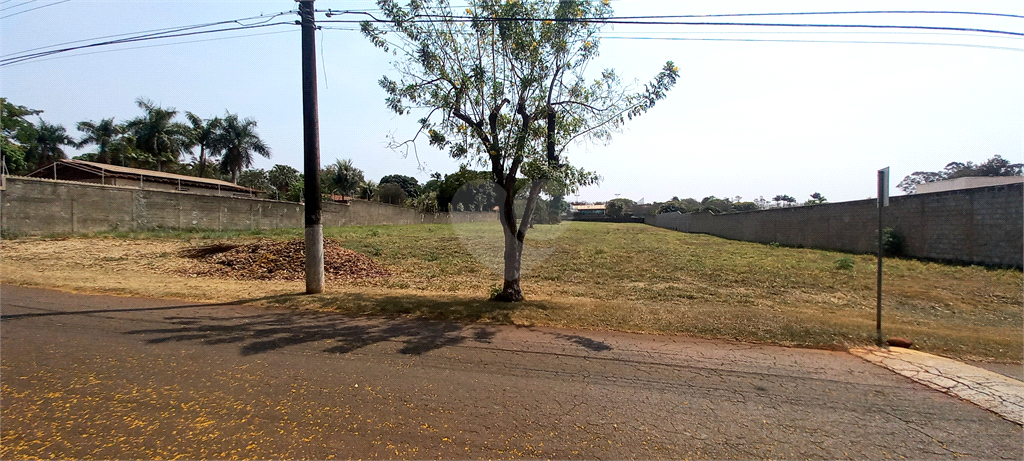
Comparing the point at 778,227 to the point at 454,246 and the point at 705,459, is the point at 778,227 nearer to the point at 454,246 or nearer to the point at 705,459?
the point at 454,246

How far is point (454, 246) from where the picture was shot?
866 inches

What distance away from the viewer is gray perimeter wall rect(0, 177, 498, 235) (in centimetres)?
1817

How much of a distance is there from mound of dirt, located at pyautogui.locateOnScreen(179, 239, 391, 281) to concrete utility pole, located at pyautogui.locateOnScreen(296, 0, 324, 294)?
2.80 metres

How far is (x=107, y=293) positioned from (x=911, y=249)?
25550mm

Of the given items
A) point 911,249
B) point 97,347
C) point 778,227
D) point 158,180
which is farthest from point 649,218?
point 97,347

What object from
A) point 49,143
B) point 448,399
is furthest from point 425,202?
point 49,143

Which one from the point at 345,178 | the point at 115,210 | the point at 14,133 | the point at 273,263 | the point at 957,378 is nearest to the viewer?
the point at 957,378

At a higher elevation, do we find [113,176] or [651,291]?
[113,176]

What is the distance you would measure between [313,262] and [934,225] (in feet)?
69.6

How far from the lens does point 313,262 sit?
31.4 ft

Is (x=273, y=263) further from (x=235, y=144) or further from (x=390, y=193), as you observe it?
(x=390, y=193)

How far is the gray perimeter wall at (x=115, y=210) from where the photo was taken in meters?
18.2

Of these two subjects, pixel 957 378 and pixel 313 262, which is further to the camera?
pixel 313 262

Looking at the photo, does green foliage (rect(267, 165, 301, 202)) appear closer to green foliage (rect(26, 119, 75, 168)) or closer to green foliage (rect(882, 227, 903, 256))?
green foliage (rect(26, 119, 75, 168))
